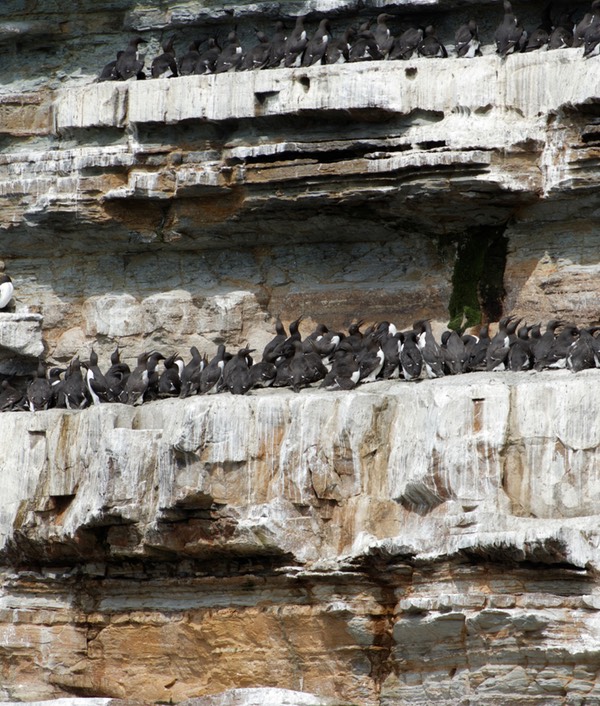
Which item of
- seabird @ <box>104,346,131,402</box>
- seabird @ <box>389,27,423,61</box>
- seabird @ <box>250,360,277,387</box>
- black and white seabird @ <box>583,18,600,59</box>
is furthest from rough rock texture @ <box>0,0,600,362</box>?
seabird @ <box>250,360,277,387</box>

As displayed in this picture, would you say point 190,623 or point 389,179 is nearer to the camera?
point 190,623

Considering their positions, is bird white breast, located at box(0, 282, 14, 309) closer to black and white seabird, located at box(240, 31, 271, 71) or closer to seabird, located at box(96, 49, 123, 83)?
seabird, located at box(96, 49, 123, 83)

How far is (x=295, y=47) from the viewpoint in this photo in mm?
29781

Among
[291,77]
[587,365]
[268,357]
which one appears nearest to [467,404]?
[587,365]

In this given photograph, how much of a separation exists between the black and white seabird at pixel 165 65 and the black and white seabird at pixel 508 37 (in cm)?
538

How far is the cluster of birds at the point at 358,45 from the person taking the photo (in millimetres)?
28703

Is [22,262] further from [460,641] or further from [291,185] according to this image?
[460,641]

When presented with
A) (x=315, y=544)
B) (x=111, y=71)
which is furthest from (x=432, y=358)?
(x=111, y=71)

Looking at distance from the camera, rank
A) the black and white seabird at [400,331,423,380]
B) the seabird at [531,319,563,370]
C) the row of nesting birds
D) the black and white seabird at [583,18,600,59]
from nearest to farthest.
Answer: the seabird at [531,319,563,370]
the row of nesting birds
the black and white seabird at [400,331,423,380]
the black and white seabird at [583,18,600,59]

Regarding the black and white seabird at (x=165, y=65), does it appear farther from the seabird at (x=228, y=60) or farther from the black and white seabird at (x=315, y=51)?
the black and white seabird at (x=315, y=51)

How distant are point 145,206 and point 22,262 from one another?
2956 mm

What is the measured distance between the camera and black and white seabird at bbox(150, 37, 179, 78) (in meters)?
30.7

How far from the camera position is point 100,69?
107ft

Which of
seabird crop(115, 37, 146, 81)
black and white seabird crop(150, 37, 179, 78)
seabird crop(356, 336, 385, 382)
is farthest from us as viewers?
seabird crop(115, 37, 146, 81)
